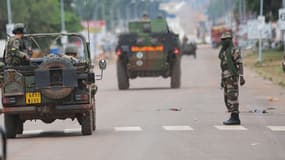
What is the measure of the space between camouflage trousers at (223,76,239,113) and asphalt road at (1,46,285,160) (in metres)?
0.47

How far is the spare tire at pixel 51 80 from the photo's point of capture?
1720 cm

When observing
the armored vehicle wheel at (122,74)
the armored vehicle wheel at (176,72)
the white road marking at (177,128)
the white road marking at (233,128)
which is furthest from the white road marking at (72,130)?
the armored vehicle wheel at (122,74)

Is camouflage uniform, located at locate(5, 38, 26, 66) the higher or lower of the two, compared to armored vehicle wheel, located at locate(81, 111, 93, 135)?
higher

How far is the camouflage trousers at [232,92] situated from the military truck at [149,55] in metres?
15.2

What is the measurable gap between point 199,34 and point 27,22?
131545 millimetres

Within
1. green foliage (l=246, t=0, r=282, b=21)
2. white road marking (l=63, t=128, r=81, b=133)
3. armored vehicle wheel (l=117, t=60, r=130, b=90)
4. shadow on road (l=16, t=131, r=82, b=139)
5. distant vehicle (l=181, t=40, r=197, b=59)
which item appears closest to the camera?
shadow on road (l=16, t=131, r=82, b=139)

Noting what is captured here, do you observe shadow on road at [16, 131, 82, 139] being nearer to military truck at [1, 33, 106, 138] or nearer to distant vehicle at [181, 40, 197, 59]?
military truck at [1, 33, 106, 138]

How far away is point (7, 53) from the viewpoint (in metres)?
17.8

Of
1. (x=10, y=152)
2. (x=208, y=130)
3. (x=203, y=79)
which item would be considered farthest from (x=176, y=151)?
(x=203, y=79)

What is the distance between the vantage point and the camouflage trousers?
63.3 ft

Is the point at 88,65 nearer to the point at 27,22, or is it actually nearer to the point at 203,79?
the point at 203,79

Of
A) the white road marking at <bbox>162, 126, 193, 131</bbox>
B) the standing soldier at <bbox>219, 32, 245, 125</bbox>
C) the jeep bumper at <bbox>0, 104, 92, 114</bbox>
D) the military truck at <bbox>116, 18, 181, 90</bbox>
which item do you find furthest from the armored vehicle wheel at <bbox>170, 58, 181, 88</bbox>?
the jeep bumper at <bbox>0, 104, 92, 114</bbox>

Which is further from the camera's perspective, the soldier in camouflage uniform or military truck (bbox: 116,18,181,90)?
military truck (bbox: 116,18,181,90)

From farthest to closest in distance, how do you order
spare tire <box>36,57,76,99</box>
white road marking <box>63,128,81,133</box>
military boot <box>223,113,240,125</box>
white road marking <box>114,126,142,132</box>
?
military boot <box>223,113,240,125</box>, white road marking <box>63,128,81,133</box>, white road marking <box>114,126,142,132</box>, spare tire <box>36,57,76,99</box>
